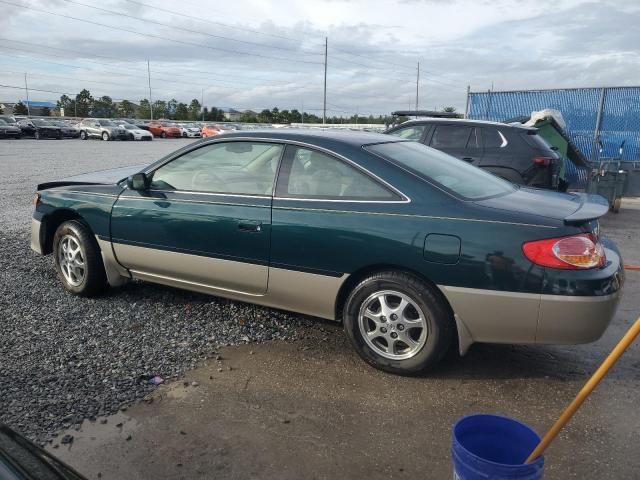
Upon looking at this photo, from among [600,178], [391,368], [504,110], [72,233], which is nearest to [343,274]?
[391,368]

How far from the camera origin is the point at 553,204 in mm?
3744

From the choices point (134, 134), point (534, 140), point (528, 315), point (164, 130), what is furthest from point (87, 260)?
point (164, 130)

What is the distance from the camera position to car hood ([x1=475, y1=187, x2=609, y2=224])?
342 centimetres

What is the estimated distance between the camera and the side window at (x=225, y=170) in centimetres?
418

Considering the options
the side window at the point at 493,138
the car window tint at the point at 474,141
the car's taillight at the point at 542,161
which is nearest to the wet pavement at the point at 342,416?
the car's taillight at the point at 542,161

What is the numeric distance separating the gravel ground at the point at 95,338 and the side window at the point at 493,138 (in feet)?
16.8

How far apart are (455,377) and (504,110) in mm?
12544

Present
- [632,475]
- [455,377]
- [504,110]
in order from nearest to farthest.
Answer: [632,475] < [455,377] < [504,110]

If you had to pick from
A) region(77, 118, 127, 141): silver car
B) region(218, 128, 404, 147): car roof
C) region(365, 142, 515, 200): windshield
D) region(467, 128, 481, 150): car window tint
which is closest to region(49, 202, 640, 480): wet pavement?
region(365, 142, 515, 200): windshield

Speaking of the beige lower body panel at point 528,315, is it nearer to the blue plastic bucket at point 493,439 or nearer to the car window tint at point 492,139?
the blue plastic bucket at point 493,439

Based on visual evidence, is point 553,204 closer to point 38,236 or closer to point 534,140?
point 38,236

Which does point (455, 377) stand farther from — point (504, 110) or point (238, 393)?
point (504, 110)

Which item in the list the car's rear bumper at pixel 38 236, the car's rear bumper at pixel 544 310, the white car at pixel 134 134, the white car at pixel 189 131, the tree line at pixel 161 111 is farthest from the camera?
the tree line at pixel 161 111

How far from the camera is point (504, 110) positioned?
48.7 ft
